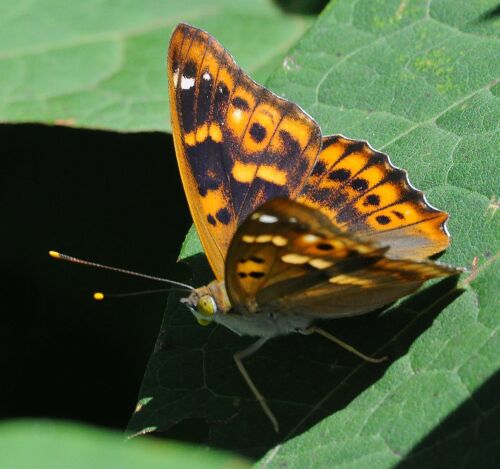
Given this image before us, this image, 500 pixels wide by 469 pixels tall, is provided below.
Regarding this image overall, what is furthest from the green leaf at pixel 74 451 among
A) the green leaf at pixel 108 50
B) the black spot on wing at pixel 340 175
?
the green leaf at pixel 108 50

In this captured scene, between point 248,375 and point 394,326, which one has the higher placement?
point 394,326

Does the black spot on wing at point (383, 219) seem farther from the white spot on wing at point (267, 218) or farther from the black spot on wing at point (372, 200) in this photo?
the white spot on wing at point (267, 218)

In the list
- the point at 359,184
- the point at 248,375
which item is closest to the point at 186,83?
the point at 359,184

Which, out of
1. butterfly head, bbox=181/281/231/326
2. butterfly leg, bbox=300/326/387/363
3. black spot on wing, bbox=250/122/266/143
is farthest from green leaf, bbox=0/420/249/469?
black spot on wing, bbox=250/122/266/143

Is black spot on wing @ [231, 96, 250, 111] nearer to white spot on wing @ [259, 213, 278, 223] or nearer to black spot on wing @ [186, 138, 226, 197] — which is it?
black spot on wing @ [186, 138, 226, 197]

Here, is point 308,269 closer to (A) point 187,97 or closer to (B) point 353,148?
(B) point 353,148

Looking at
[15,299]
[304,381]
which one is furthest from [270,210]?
[15,299]

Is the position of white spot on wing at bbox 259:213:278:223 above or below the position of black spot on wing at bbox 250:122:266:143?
above
